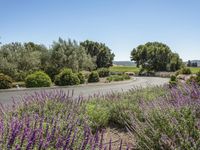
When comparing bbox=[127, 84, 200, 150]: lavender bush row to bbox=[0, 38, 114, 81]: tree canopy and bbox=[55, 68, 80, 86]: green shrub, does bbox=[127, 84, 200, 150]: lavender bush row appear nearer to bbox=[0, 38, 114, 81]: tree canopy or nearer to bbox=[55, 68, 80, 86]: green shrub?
bbox=[55, 68, 80, 86]: green shrub

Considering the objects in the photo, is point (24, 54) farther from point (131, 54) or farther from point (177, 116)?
point (131, 54)

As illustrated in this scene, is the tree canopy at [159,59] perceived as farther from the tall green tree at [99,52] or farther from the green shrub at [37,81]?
the green shrub at [37,81]

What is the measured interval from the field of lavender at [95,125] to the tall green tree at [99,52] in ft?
236

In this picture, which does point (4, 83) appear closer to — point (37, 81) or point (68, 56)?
point (37, 81)

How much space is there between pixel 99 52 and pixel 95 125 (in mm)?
74524

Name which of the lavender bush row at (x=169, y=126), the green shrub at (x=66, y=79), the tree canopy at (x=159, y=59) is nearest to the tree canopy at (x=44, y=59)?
the green shrub at (x=66, y=79)

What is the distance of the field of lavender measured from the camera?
2.84m

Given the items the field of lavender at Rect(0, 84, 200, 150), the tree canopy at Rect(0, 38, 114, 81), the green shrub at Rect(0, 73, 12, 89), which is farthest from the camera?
the tree canopy at Rect(0, 38, 114, 81)

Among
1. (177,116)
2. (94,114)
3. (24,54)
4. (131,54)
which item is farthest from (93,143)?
(131,54)

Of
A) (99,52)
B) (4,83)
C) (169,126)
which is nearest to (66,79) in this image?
(4,83)

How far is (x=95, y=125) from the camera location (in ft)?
21.2

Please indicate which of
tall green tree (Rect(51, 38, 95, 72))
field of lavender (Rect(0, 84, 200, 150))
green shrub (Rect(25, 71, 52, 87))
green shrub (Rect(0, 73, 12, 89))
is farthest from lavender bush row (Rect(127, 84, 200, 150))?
tall green tree (Rect(51, 38, 95, 72))

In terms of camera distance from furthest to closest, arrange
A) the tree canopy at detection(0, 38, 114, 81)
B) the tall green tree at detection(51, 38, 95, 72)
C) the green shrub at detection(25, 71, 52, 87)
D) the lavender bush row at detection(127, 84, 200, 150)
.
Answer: the tall green tree at detection(51, 38, 95, 72), the tree canopy at detection(0, 38, 114, 81), the green shrub at detection(25, 71, 52, 87), the lavender bush row at detection(127, 84, 200, 150)

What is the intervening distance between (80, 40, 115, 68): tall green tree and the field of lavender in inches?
2826
